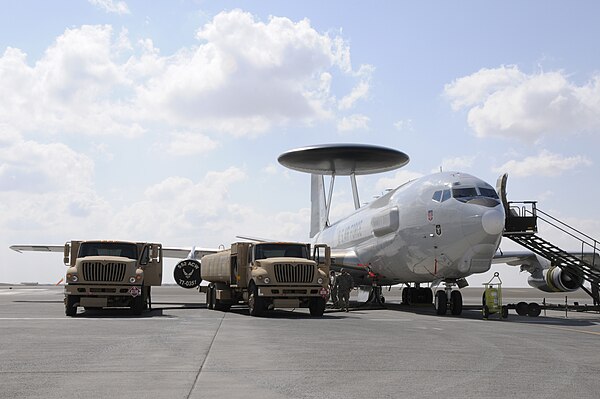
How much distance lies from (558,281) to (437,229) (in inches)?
381

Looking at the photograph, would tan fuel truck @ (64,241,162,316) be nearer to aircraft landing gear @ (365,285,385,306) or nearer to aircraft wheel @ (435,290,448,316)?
aircraft wheel @ (435,290,448,316)

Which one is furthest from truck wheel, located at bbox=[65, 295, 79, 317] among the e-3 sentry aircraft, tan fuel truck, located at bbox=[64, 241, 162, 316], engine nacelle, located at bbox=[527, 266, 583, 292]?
engine nacelle, located at bbox=[527, 266, 583, 292]

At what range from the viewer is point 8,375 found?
27.2 feet

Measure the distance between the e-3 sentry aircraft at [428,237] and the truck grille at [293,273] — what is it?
15.5 feet

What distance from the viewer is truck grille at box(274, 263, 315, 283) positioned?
2125cm

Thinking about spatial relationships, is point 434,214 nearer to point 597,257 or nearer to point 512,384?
point 597,257

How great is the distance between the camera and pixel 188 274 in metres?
30.8

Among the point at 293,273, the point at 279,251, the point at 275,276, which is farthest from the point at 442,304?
the point at 275,276

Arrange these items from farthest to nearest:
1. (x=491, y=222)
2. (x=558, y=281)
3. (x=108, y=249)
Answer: (x=558, y=281)
(x=108, y=249)
(x=491, y=222)

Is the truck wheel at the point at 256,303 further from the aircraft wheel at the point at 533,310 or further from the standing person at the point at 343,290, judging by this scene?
the aircraft wheel at the point at 533,310

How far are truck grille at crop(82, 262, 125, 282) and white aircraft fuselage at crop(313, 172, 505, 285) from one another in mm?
10549

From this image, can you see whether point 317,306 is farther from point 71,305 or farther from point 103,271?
point 71,305

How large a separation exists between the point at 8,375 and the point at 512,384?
6.33m

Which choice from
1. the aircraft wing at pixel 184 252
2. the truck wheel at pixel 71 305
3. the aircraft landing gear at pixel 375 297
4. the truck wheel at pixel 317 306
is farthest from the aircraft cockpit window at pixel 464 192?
the aircraft wing at pixel 184 252
